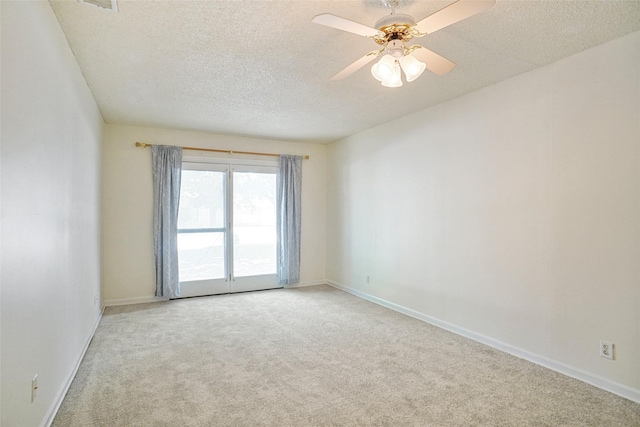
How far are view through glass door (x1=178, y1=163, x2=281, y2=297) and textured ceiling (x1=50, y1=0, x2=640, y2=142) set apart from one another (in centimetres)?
147

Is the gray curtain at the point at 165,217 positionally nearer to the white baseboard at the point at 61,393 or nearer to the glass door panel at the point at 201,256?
the glass door panel at the point at 201,256

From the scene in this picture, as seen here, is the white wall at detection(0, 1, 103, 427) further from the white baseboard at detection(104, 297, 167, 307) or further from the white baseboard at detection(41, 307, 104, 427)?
the white baseboard at detection(104, 297, 167, 307)

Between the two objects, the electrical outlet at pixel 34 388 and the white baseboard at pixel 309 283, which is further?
the white baseboard at pixel 309 283

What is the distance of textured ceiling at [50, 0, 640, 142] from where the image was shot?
2.13m

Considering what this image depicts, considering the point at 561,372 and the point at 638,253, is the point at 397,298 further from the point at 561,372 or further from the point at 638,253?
the point at 638,253

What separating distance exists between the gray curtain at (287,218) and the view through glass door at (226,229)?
0.40ft

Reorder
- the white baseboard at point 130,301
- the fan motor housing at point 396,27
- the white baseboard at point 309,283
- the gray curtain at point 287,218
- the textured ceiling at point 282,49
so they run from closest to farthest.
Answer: the fan motor housing at point 396,27 < the textured ceiling at point 282,49 < the white baseboard at point 130,301 < the gray curtain at point 287,218 < the white baseboard at point 309,283

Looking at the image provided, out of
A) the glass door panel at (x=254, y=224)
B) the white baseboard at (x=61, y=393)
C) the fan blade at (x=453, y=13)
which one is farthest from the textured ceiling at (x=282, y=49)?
the white baseboard at (x=61, y=393)

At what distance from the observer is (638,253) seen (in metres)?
2.41

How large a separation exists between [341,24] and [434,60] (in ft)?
2.31

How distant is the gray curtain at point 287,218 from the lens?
19.3 feet

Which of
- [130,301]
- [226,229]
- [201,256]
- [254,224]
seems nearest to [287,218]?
[254,224]

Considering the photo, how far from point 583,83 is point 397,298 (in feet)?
9.83

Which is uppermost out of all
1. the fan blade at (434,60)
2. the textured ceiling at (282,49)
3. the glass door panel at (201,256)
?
the textured ceiling at (282,49)
